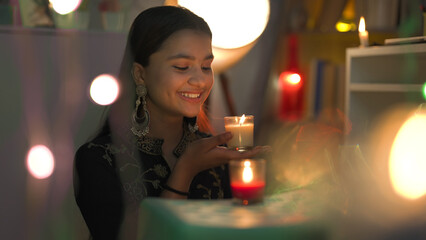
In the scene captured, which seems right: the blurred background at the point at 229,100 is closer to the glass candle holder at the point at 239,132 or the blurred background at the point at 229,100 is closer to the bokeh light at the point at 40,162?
the bokeh light at the point at 40,162

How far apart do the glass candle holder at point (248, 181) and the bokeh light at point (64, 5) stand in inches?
45.9

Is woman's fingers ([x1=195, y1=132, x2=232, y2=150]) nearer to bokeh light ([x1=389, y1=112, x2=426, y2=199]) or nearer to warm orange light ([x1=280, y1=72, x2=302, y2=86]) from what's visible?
bokeh light ([x1=389, y1=112, x2=426, y2=199])

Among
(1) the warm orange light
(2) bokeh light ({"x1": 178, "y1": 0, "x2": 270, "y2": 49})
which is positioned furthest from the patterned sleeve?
(1) the warm orange light

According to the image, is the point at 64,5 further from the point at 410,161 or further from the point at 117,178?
the point at 410,161

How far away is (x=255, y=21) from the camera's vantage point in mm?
2521

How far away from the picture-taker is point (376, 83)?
2.26 m

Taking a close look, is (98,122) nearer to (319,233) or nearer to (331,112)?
(319,233)

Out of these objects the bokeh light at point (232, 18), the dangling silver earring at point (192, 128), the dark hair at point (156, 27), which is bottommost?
the dangling silver earring at point (192, 128)

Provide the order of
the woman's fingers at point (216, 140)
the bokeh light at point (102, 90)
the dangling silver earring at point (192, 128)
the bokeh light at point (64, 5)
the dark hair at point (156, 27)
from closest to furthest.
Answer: the woman's fingers at point (216, 140)
the dark hair at point (156, 27)
the dangling silver earring at point (192, 128)
the bokeh light at point (102, 90)
the bokeh light at point (64, 5)

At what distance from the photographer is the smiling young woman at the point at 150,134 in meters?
1.37

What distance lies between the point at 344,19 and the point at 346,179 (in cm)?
209

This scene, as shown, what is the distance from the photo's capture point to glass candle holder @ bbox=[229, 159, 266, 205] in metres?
1.02

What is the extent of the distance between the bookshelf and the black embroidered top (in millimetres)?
889

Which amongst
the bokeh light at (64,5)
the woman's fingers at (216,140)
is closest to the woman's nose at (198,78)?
the woman's fingers at (216,140)
